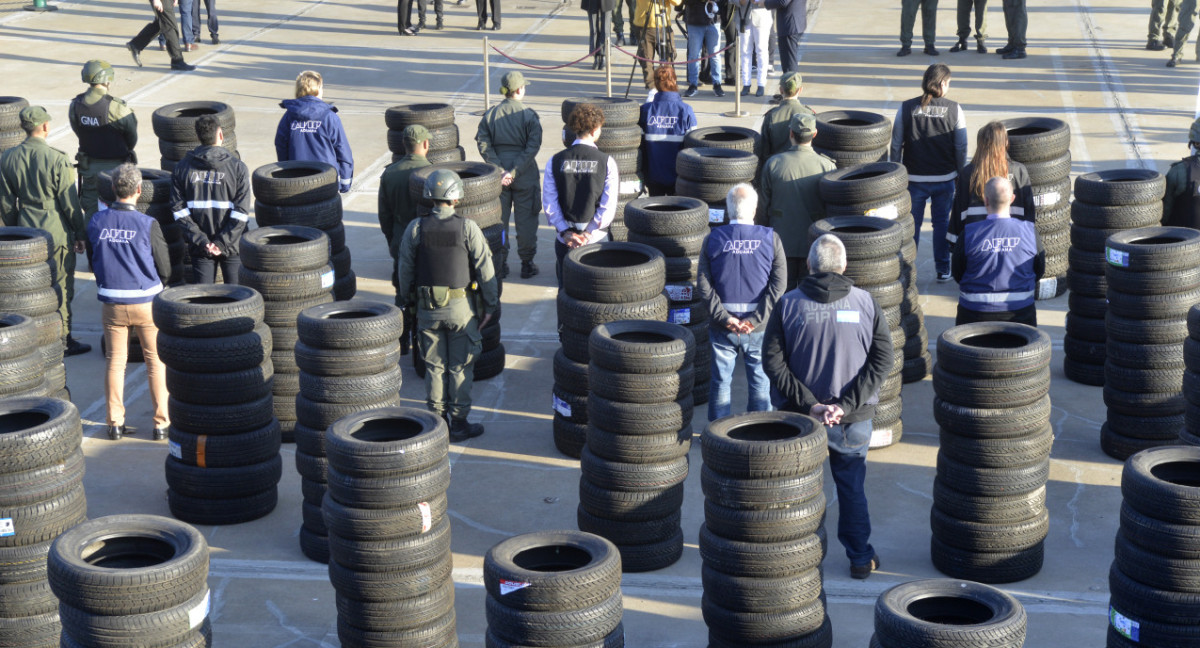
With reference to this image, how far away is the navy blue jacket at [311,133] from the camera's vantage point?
14.6m

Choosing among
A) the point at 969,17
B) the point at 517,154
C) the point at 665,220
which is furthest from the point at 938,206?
the point at 969,17

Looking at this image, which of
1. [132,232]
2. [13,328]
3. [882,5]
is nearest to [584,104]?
[132,232]

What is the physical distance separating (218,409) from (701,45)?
15026mm

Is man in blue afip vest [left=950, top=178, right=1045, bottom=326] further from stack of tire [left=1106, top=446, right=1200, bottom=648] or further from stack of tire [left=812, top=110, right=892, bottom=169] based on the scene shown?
stack of tire [left=1106, top=446, right=1200, bottom=648]

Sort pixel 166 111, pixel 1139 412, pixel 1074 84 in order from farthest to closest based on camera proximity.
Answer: pixel 1074 84, pixel 166 111, pixel 1139 412

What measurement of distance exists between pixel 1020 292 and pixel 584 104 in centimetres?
435

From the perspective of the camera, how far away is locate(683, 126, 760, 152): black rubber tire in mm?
14266

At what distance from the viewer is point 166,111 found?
51.2ft

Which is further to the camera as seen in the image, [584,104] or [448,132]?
[448,132]

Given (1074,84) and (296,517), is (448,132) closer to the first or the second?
(296,517)

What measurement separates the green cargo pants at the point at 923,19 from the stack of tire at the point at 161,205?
15.9 m

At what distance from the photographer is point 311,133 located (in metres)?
14.6

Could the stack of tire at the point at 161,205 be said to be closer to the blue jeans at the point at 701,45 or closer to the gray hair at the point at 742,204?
the gray hair at the point at 742,204

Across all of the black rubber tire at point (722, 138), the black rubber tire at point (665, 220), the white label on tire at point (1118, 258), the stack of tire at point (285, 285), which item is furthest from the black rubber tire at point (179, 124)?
the white label on tire at point (1118, 258)
